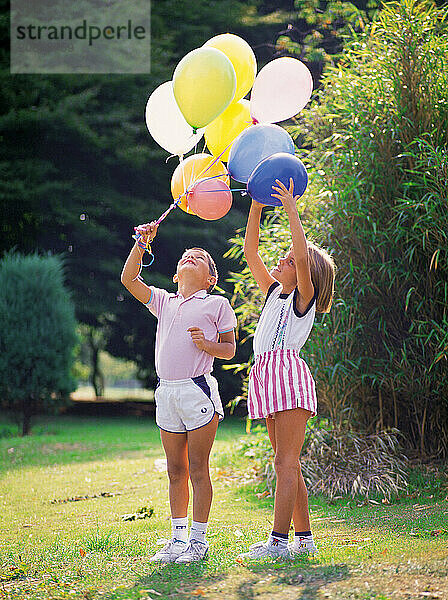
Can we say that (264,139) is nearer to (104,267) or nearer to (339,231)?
(339,231)

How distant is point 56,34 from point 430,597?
36.1 feet

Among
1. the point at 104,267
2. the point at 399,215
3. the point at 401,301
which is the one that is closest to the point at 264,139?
the point at 399,215

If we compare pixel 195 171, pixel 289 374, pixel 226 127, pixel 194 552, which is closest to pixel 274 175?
pixel 195 171

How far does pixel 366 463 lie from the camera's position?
4.79 metres

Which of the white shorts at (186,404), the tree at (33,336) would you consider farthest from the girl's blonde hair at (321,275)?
the tree at (33,336)

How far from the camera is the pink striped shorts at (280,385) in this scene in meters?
2.98

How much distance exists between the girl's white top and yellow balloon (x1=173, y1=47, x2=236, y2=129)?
95cm

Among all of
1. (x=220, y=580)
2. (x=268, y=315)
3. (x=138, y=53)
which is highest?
(x=138, y=53)

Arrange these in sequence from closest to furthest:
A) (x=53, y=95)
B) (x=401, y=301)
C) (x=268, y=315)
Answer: (x=268, y=315)
(x=401, y=301)
(x=53, y=95)

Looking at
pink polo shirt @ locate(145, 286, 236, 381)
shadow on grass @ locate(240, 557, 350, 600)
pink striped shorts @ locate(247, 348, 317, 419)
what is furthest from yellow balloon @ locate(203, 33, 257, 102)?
shadow on grass @ locate(240, 557, 350, 600)

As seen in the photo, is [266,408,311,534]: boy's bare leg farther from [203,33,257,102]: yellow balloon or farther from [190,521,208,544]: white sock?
[203,33,257,102]: yellow balloon

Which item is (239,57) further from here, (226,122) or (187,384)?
(187,384)

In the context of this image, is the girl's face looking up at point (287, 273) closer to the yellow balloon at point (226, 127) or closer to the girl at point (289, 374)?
the girl at point (289, 374)

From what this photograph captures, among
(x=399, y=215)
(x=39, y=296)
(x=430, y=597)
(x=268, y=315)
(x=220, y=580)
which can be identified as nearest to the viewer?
(x=430, y=597)
